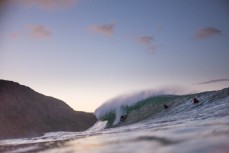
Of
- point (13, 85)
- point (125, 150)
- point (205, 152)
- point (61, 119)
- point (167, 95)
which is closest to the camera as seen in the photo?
point (205, 152)

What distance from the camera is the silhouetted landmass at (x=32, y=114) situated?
35000 millimetres

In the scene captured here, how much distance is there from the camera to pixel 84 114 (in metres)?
42.7

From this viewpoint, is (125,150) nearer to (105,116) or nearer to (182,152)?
(182,152)

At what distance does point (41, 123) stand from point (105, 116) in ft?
53.9

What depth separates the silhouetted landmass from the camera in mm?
35000

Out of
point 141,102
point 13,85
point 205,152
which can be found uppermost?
point 13,85

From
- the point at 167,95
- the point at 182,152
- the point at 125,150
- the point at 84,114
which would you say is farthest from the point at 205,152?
the point at 84,114

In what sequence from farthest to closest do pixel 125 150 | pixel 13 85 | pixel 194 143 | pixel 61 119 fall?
pixel 13 85 < pixel 61 119 < pixel 125 150 < pixel 194 143

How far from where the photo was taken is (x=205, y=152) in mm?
2207

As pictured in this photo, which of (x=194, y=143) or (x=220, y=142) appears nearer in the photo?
(x=220, y=142)

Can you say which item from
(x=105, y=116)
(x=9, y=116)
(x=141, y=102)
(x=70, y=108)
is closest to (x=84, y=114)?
(x=70, y=108)

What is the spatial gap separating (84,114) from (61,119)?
4084 millimetres

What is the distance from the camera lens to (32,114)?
39.5m

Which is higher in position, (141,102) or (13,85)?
(13,85)
